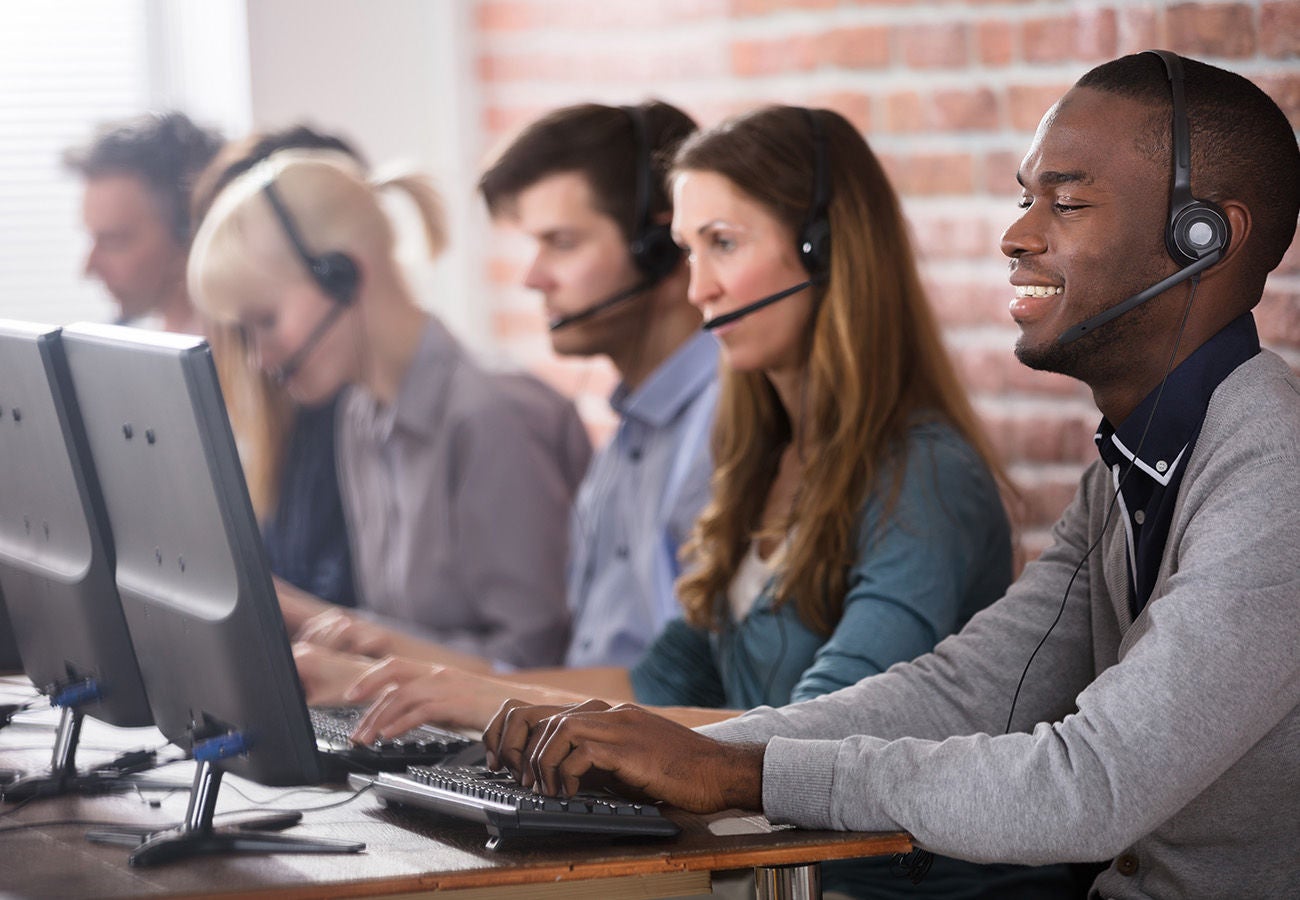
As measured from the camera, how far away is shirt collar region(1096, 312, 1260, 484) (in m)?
1.37

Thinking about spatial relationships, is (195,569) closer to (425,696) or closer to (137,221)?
(425,696)

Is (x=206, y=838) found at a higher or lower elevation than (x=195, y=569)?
lower

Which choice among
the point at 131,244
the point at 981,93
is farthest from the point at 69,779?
the point at 131,244

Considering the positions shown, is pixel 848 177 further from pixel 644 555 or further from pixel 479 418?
pixel 479 418

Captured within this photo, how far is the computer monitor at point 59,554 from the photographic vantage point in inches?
57.9

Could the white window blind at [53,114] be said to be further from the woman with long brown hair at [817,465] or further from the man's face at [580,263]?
the woman with long brown hair at [817,465]

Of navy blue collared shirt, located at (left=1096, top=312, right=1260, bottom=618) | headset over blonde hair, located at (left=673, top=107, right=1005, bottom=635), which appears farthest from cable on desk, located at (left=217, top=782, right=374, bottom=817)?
navy blue collared shirt, located at (left=1096, top=312, right=1260, bottom=618)

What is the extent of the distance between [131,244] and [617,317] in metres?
1.46

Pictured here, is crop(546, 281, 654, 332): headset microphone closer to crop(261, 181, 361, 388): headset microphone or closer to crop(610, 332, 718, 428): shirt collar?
crop(610, 332, 718, 428): shirt collar

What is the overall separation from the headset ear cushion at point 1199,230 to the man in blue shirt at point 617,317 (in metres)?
1.06

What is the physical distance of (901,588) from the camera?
1.78 m

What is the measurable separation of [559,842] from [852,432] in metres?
0.78

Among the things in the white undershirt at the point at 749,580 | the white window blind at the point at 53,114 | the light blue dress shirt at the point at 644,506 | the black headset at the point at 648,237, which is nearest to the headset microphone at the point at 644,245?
the black headset at the point at 648,237

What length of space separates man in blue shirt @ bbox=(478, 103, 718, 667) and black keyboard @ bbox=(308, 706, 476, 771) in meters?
0.77
